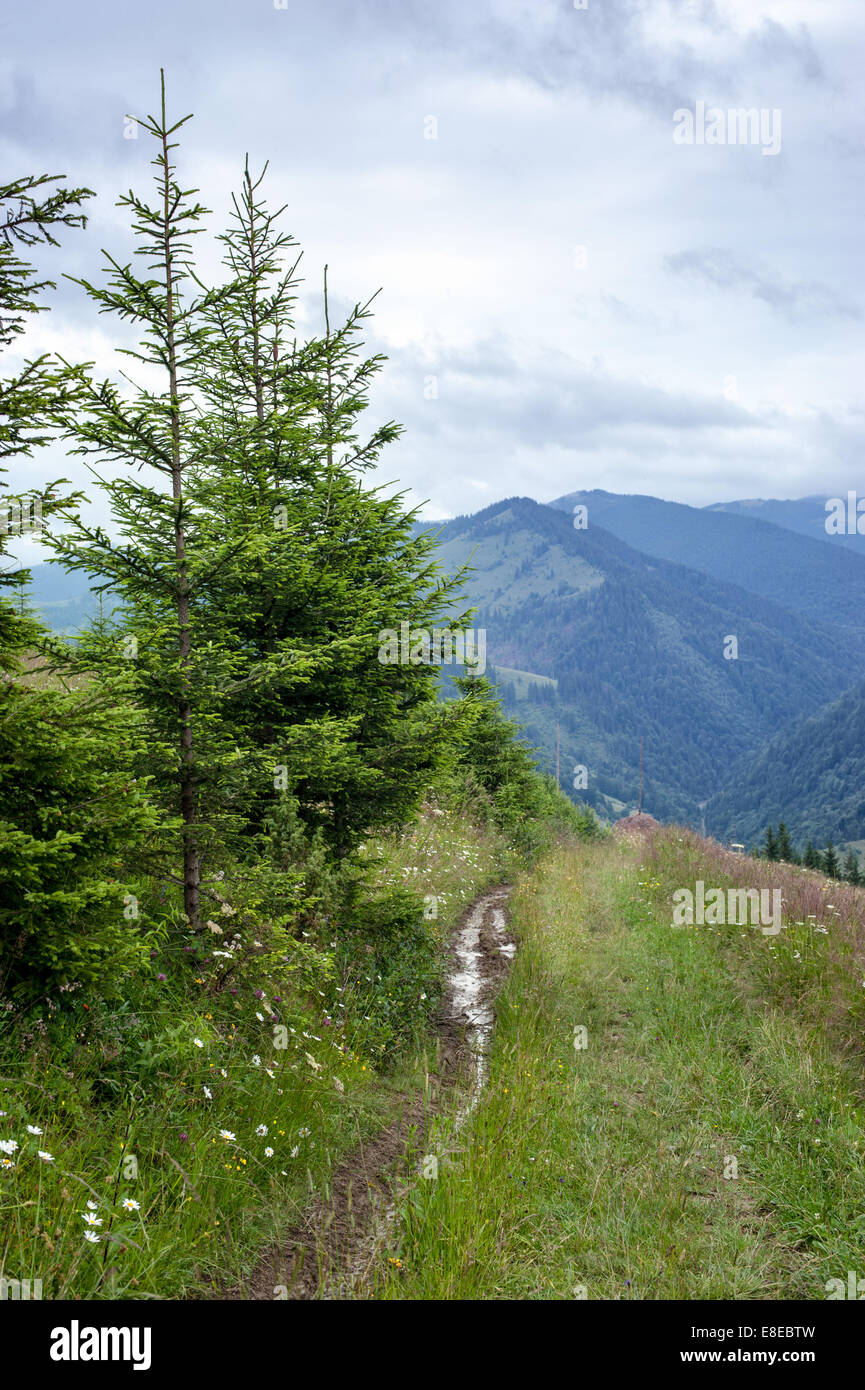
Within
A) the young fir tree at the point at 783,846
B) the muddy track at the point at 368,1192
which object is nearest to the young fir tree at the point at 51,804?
the muddy track at the point at 368,1192

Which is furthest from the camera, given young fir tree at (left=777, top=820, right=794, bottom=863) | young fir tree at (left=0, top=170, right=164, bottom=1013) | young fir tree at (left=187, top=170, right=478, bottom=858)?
young fir tree at (left=777, top=820, right=794, bottom=863)

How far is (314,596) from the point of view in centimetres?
797

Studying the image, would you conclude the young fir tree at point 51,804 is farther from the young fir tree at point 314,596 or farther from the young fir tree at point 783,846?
the young fir tree at point 783,846

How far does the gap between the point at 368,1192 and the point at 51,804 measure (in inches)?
131

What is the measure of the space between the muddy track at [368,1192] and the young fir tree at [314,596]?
258 centimetres

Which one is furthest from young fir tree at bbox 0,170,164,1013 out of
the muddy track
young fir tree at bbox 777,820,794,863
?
young fir tree at bbox 777,820,794,863

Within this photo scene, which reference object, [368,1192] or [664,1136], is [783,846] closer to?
[664,1136]

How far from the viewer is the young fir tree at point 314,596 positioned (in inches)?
273

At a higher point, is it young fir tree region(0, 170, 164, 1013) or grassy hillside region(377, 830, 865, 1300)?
young fir tree region(0, 170, 164, 1013)

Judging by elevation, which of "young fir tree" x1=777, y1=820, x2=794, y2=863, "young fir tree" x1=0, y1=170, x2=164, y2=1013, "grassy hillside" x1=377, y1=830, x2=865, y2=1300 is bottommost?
"young fir tree" x1=777, y1=820, x2=794, y2=863

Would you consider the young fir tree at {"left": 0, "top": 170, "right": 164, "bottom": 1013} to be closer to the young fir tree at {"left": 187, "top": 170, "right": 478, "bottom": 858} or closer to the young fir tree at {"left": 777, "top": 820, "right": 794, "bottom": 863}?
the young fir tree at {"left": 187, "top": 170, "right": 478, "bottom": 858}

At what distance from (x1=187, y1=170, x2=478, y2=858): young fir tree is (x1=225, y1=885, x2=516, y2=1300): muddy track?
258cm

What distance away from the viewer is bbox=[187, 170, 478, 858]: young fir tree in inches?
273
